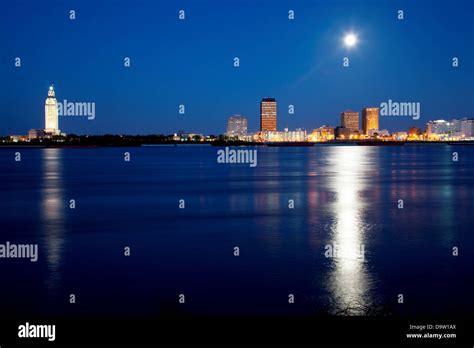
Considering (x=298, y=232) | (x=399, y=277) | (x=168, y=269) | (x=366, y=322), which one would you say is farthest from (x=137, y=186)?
(x=366, y=322)

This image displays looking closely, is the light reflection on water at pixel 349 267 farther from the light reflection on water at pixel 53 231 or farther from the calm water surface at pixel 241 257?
the light reflection on water at pixel 53 231

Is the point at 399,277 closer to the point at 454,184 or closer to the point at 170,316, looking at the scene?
the point at 170,316

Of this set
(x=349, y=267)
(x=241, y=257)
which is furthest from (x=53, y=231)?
(x=349, y=267)

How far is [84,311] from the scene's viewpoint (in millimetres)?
9562

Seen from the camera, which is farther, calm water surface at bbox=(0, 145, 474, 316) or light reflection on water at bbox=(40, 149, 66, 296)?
light reflection on water at bbox=(40, 149, 66, 296)

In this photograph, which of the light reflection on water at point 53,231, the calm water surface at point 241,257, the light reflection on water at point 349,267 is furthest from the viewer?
the light reflection on water at point 53,231

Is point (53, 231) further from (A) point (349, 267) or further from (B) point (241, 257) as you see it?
(A) point (349, 267)

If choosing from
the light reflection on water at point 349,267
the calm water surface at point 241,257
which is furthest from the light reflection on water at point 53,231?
the light reflection on water at point 349,267

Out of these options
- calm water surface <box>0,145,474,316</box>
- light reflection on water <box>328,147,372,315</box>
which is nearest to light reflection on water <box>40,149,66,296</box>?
calm water surface <box>0,145,474,316</box>

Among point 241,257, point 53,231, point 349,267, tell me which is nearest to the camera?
point 349,267

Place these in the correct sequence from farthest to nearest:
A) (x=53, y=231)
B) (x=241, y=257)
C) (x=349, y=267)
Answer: (x=53, y=231) → (x=241, y=257) → (x=349, y=267)

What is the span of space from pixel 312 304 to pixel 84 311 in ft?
12.9

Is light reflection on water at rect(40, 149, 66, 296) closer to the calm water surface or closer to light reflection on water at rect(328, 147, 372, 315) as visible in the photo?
the calm water surface

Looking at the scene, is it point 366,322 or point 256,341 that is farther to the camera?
point 366,322
